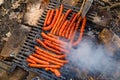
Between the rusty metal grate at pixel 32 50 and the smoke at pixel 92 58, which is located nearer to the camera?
the rusty metal grate at pixel 32 50

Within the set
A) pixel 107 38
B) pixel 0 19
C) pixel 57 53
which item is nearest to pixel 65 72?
pixel 57 53

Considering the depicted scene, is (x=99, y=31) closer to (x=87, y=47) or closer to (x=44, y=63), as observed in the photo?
(x=87, y=47)

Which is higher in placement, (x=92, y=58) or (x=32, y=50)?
(x=32, y=50)

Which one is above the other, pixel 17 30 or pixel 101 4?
pixel 101 4

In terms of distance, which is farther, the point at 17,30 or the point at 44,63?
the point at 17,30

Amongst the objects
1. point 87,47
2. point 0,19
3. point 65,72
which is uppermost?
point 0,19

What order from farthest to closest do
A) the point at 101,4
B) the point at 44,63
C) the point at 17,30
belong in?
1. the point at 101,4
2. the point at 17,30
3. the point at 44,63

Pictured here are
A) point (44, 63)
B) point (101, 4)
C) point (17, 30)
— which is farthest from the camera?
point (101, 4)

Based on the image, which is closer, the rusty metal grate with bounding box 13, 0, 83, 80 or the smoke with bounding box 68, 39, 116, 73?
the rusty metal grate with bounding box 13, 0, 83, 80
